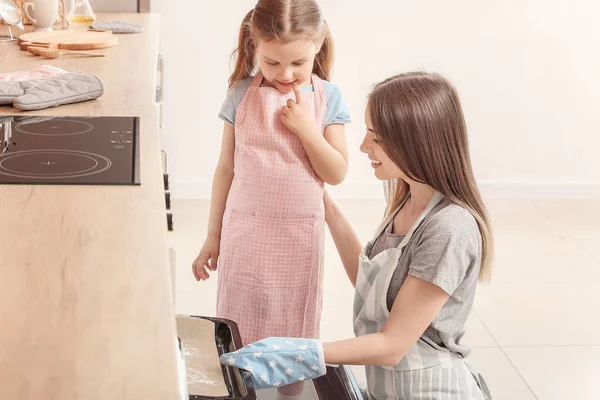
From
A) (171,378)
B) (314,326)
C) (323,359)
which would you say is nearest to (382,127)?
(323,359)

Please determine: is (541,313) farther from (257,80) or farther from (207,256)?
(257,80)

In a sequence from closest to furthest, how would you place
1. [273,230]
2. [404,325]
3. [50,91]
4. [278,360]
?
[278,360] < [404,325] < [50,91] < [273,230]

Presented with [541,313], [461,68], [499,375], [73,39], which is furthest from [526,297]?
[73,39]

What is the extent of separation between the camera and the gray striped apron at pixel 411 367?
Answer: 158cm

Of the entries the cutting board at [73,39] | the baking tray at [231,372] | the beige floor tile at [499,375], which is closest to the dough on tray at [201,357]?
the baking tray at [231,372]

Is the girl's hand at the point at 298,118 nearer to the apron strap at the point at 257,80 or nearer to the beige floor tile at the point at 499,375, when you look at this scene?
the apron strap at the point at 257,80

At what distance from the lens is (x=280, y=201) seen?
1988mm

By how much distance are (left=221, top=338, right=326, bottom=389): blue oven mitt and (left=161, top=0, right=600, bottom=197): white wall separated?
9.62 feet

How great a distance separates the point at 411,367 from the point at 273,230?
0.52 metres

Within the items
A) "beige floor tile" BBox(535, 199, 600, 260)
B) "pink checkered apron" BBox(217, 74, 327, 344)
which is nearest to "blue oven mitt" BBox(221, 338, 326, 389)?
"pink checkered apron" BBox(217, 74, 327, 344)

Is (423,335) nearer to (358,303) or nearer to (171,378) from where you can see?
(358,303)

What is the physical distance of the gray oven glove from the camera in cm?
182

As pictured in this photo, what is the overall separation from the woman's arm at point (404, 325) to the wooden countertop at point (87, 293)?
1.41 ft

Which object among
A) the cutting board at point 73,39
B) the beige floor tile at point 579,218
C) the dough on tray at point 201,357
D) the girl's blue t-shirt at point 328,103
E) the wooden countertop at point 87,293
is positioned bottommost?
the beige floor tile at point 579,218
